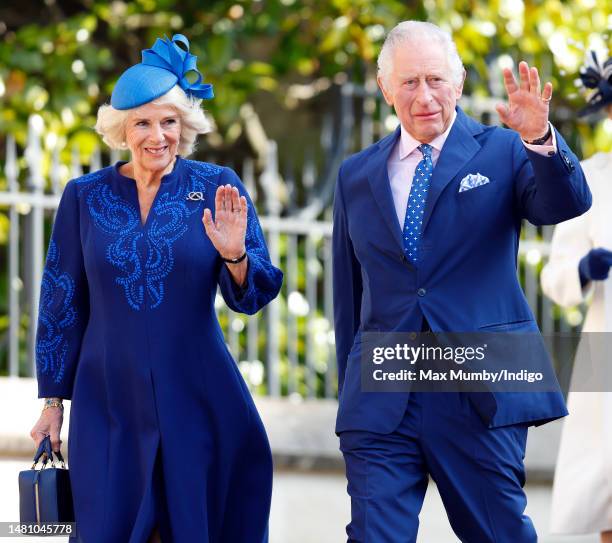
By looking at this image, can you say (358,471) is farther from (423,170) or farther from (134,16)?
(134,16)

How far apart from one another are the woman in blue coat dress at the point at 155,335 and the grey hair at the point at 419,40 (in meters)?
0.56

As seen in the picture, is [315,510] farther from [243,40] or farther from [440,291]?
[440,291]

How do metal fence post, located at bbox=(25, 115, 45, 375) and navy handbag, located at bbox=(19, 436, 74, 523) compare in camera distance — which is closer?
navy handbag, located at bbox=(19, 436, 74, 523)

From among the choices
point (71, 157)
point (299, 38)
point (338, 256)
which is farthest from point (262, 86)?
point (338, 256)

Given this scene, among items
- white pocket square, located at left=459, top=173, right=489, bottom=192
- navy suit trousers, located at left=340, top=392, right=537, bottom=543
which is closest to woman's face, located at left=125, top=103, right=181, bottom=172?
white pocket square, located at left=459, top=173, right=489, bottom=192

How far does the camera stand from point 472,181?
447 cm

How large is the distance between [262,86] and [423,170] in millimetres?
4276

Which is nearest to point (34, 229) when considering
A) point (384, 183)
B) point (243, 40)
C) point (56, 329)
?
point (243, 40)

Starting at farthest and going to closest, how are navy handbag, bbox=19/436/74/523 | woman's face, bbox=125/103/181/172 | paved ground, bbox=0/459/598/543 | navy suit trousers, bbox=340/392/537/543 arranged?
paved ground, bbox=0/459/598/543 < woman's face, bbox=125/103/181/172 < navy handbag, bbox=19/436/74/523 < navy suit trousers, bbox=340/392/537/543

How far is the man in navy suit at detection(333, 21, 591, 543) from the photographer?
14.4ft

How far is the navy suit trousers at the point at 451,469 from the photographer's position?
4387 mm

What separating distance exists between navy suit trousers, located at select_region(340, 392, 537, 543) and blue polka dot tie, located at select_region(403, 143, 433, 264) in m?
0.39

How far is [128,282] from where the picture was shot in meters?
4.71

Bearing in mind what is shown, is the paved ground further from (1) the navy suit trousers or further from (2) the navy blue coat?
(1) the navy suit trousers
